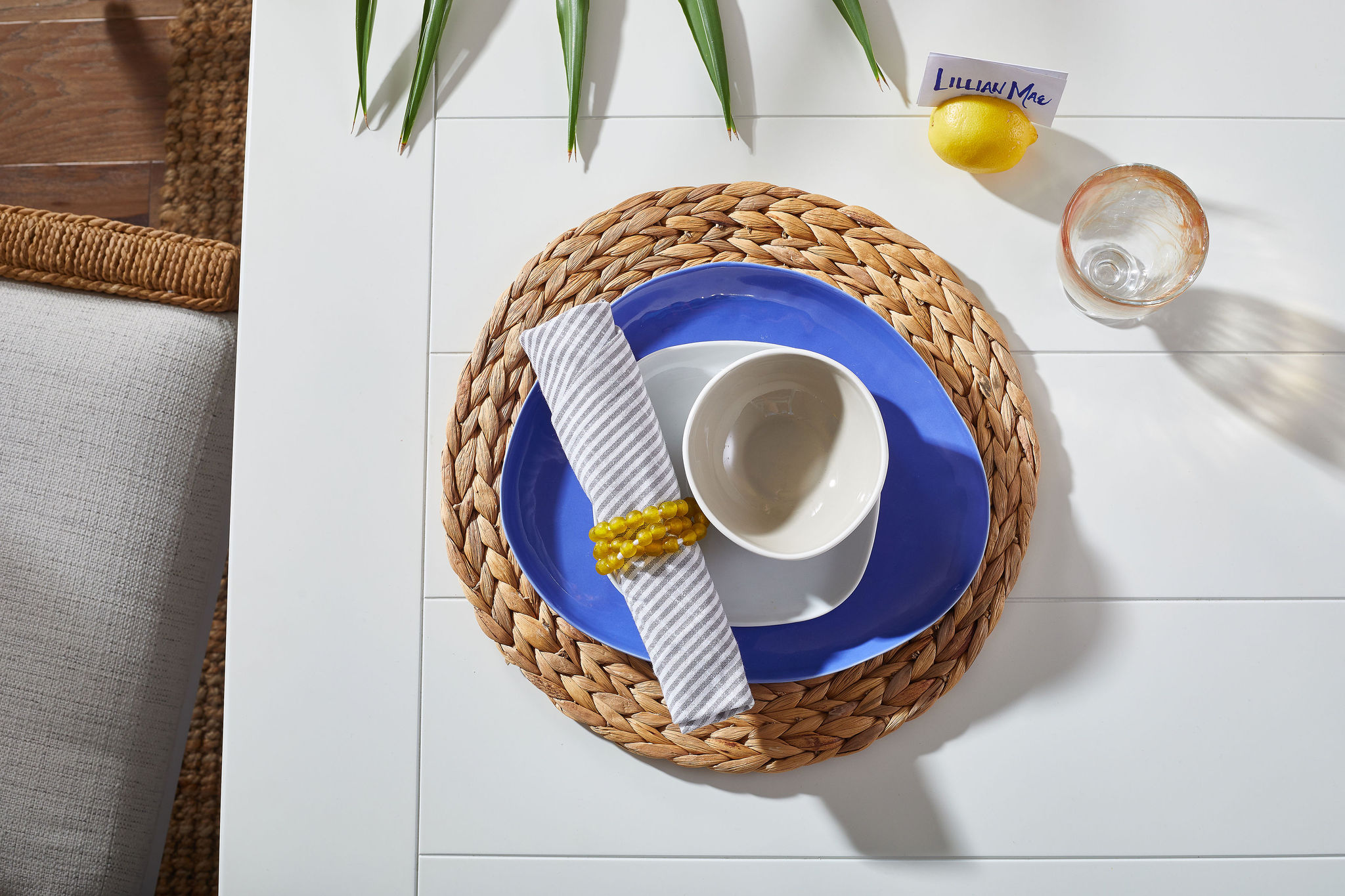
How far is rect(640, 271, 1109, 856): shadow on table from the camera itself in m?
0.66

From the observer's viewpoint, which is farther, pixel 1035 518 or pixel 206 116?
pixel 206 116

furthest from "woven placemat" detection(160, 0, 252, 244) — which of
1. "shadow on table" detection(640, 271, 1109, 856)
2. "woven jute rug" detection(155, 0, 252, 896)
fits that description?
"shadow on table" detection(640, 271, 1109, 856)

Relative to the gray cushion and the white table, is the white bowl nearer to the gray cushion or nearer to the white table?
the white table

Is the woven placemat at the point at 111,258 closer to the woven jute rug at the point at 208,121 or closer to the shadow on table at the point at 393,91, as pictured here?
the shadow on table at the point at 393,91

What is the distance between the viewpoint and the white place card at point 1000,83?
0.63m

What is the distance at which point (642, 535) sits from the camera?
564 millimetres

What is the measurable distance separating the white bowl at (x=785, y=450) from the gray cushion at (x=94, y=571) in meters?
0.55

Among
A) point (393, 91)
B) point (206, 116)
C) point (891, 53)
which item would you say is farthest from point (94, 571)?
point (891, 53)

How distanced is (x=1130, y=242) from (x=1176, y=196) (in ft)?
0.18

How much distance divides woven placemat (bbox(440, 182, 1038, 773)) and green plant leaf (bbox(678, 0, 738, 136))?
0.08 meters

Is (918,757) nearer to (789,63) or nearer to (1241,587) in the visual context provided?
(1241,587)

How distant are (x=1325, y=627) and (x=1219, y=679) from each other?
0.33 feet

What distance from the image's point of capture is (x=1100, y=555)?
0.68 m

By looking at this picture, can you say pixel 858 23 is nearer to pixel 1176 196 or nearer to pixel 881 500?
pixel 1176 196
